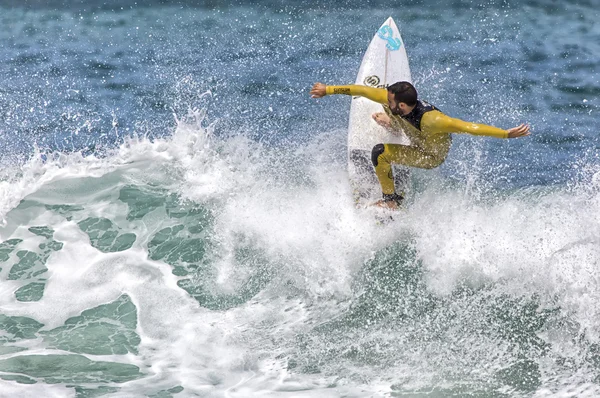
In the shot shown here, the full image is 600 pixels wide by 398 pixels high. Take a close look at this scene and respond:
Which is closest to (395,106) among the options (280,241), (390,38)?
(280,241)

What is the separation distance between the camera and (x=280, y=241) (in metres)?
9.05

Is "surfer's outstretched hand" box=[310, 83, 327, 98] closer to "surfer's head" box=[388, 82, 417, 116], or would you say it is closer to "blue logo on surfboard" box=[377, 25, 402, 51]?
"surfer's head" box=[388, 82, 417, 116]

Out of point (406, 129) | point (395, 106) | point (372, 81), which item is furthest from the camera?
point (372, 81)

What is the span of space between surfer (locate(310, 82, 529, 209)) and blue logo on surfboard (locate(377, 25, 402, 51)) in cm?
174

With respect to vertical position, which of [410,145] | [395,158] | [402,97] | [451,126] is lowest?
[395,158]

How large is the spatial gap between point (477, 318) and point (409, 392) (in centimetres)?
122

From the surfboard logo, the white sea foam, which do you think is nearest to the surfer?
the white sea foam

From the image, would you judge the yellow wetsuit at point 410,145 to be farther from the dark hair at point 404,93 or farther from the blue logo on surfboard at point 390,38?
the blue logo on surfboard at point 390,38

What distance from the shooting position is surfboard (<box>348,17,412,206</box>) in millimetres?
9352

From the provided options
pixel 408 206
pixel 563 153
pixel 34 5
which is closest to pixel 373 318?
pixel 408 206

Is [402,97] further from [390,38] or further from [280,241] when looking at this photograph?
[390,38]

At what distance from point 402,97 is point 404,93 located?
0.05 metres

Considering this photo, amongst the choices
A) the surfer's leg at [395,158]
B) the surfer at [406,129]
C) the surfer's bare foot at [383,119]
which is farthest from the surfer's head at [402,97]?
the surfer's bare foot at [383,119]

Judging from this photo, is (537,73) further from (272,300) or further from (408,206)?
(272,300)
